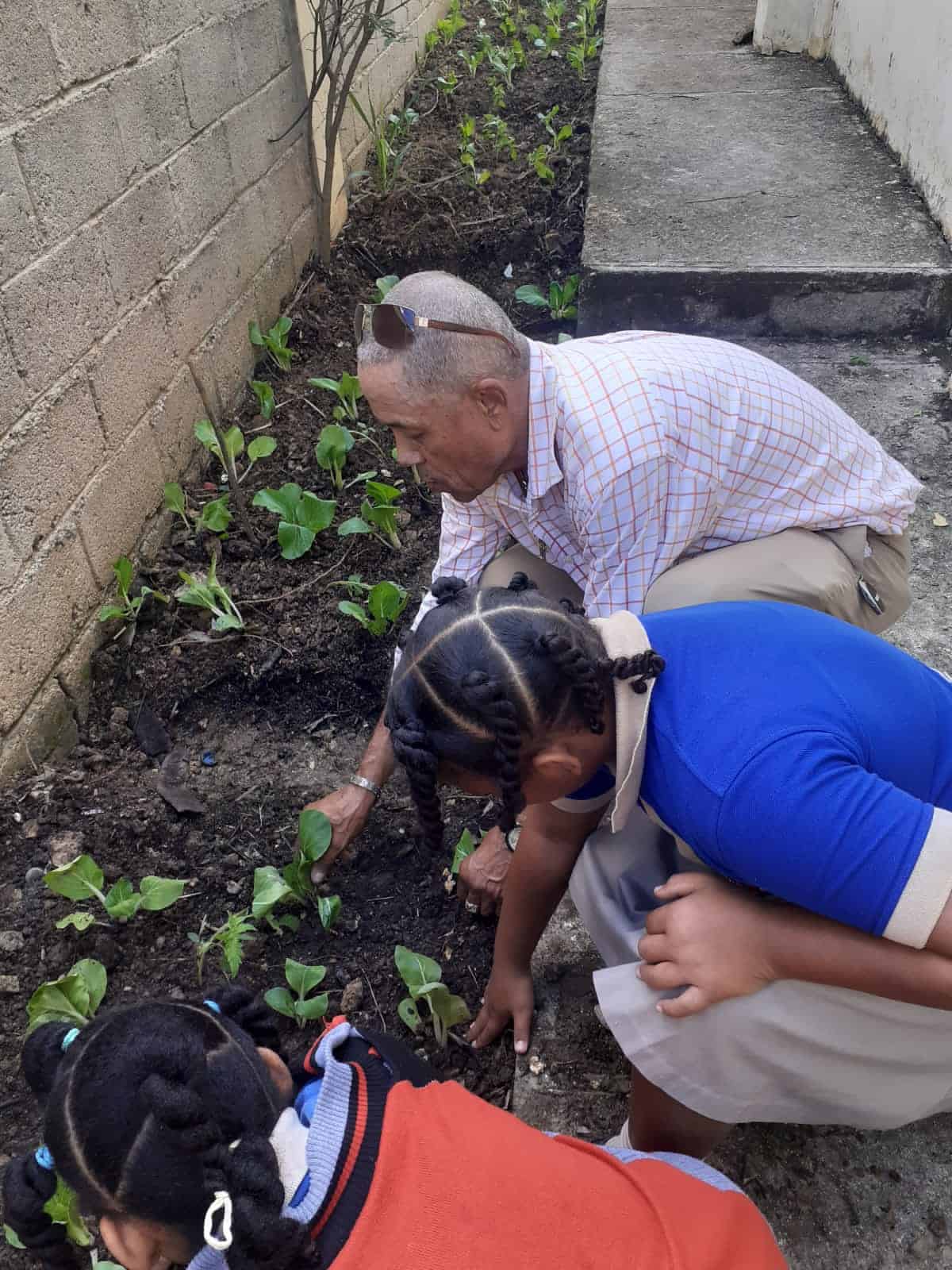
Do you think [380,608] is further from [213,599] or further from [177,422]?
[177,422]

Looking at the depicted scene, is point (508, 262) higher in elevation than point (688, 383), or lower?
lower

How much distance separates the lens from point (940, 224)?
3.71 meters

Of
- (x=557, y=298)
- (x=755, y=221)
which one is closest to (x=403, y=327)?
(x=557, y=298)

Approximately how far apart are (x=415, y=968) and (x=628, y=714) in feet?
2.48

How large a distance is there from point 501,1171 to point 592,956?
2.80ft

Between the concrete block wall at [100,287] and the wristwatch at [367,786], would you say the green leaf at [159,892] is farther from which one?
the concrete block wall at [100,287]

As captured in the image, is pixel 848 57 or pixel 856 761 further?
pixel 848 57

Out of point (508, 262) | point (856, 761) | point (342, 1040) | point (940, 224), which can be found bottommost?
point (508, 262)

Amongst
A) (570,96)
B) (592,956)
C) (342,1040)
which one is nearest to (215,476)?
(592,956)

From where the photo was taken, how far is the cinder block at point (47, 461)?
2197 millimetres

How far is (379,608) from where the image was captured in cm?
256

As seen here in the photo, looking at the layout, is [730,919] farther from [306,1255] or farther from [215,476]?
[215,476]

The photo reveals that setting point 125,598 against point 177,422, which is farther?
point 177,422

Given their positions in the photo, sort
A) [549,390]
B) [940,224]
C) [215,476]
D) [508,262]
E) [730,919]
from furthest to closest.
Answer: [508,262] < [940,224] < [215,476] < [549,390] < [730,919]
